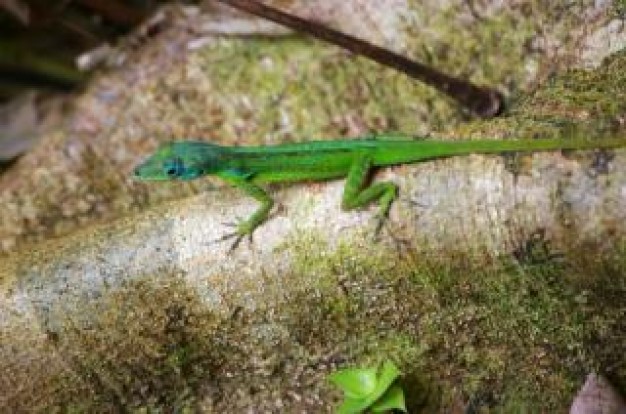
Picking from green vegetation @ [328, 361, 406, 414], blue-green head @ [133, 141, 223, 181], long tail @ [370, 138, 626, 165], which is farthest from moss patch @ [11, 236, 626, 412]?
blue-green head @ [133, 141, 223, 181]

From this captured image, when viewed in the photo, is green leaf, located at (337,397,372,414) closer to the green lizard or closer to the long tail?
the green lizard

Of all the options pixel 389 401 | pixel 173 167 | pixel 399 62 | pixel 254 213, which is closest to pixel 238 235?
pixel 254 213

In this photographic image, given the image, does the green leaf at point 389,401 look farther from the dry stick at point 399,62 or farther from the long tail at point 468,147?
the dry stick at point 399,62

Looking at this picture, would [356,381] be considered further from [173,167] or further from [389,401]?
[173,167]

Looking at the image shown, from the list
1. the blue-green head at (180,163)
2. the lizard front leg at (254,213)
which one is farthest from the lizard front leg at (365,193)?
the blue-green head at (180,163)

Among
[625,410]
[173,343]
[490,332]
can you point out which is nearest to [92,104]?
[173,343]

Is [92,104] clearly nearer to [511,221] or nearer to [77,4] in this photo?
[77,4]

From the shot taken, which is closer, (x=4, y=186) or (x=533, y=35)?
(x=533, y=35)

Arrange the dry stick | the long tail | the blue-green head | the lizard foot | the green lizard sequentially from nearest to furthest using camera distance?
1. the long tail
2. the green lizard
3. the lizard foot
4. the blue-green head
5. the dry stick
